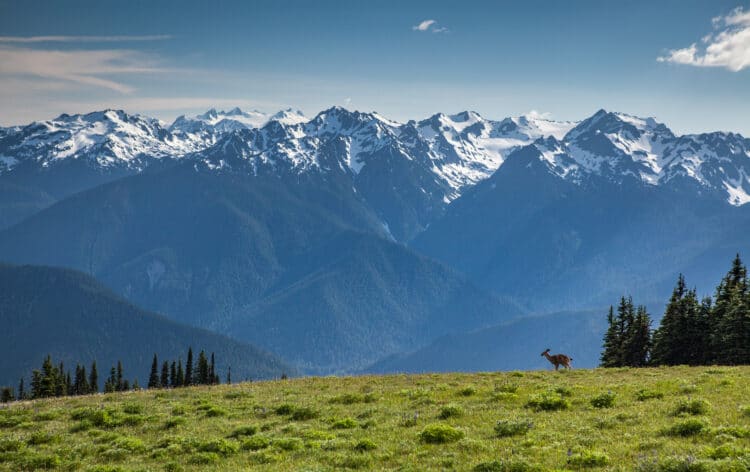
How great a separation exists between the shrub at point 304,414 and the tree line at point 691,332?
1787 inches

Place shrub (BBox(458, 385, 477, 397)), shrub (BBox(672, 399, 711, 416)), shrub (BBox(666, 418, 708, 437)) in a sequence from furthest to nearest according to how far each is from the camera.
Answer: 1. shrub (BBox(458, 385, 477, 397))
2. shrub (BBox(672, 399, 711, 416))
3. shrub (BBox(666, 418, 708, 437))

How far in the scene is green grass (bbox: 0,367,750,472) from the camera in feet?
63.3

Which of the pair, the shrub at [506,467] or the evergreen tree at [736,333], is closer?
the shrub at [506,467]

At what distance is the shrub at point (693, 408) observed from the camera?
23.5 m

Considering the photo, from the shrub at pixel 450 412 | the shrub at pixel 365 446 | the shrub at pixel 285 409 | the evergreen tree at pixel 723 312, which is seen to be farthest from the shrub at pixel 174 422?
the evergreen tree at pixel 723 312

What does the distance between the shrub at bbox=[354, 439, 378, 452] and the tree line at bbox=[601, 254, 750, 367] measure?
48.2 meters

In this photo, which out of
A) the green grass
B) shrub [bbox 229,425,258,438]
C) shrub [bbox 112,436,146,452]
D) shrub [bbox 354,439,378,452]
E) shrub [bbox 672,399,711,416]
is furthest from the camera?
shrub [bbox 229,425,258,438]

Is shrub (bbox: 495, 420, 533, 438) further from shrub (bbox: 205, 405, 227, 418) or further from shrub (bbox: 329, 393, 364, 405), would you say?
shrub (bbox: 205, 405, 227, 418)

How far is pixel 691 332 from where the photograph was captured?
2699 inches

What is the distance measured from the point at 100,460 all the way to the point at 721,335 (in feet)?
191

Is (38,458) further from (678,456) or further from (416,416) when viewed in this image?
(678,456)

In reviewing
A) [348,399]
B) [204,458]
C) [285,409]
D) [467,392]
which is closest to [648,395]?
[467,392]

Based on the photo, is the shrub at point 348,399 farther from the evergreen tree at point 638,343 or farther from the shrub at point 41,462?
the evergreen tree at point 638,343

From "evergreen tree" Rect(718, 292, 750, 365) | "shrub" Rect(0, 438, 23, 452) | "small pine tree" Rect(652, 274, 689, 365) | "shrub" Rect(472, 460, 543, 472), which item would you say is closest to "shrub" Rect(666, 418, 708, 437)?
"shrub" Rect(472, 460, 543, 472)
